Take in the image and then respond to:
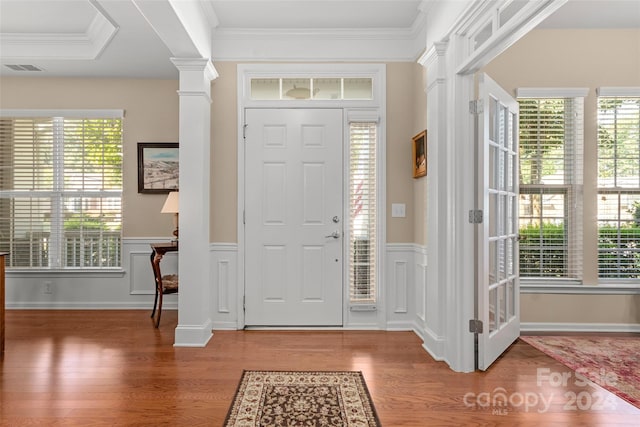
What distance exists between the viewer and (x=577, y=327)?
402 cm

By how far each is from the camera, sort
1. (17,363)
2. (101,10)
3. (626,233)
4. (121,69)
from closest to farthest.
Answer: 1. (17,363)
2. (101,10)
3. (626,233)
4. (121,69)

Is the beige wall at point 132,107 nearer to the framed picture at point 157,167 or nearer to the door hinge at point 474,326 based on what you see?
the framed picture at point 157,167

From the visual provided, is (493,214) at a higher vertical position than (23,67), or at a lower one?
lower

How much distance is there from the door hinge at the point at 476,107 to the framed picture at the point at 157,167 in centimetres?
323

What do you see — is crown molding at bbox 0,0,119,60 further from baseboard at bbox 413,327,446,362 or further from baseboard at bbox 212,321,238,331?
baseboard at bbox 413,327,446,362

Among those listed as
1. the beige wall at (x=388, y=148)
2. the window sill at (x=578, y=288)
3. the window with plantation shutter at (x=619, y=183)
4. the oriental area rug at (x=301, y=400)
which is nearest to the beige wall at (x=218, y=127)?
the beige wall at (x=388, y=148)

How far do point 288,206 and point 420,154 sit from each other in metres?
1.29

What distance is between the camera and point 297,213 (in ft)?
13.4

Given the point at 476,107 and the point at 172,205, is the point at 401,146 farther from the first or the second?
the point at 172,205

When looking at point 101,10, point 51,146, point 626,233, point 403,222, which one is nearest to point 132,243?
point 51,146

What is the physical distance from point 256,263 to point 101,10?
243 cm

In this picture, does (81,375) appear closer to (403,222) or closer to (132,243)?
(132,243)

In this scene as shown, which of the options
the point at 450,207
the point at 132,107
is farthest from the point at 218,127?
the point at 450,207

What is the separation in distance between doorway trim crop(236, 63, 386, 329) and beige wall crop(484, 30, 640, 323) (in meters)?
1.09
